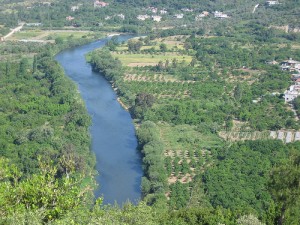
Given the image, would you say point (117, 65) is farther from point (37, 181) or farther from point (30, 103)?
point (37, 181)

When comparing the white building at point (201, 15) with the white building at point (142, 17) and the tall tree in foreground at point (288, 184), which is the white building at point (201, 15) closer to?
the white building at point (142, 17)

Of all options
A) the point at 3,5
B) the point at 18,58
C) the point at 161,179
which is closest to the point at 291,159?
the point at 161,179

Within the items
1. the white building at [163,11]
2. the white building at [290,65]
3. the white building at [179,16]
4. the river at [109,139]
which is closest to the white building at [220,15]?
the white building at [179,16]

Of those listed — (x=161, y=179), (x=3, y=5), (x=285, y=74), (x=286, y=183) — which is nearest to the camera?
(x=286, y=183)

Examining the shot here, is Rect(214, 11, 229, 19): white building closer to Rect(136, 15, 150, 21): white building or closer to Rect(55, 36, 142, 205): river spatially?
Rect(136, 15, 150, 21): white building

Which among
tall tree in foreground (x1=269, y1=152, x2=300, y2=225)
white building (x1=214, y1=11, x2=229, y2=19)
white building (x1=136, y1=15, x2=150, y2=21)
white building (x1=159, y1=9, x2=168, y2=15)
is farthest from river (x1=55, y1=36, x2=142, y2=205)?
white building (x1=214, y1=11, x2=229, y2=19)
